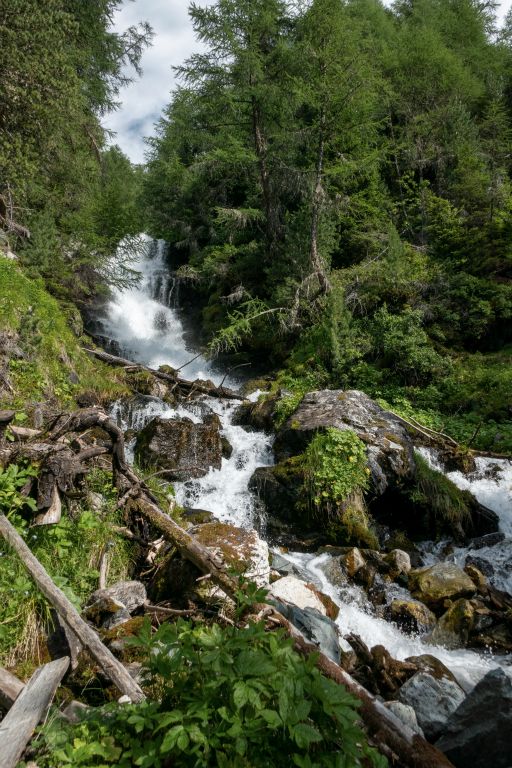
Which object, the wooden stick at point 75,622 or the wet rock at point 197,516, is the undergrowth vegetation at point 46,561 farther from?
the wet rock at point 197,516

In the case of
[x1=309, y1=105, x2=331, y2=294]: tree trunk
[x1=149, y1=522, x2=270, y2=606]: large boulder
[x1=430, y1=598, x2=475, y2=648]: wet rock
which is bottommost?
[x1=430, y1=598, x2=475, y2=648]: wet rock

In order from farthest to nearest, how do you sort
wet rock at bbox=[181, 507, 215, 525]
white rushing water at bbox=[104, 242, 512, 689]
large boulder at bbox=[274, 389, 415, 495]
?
large boulder at bbox=[274, 389, 415, 495], wet rock at bbox=[181, 507, 215, 525], white rushing water at bbox=[104, 242, 512, 689]

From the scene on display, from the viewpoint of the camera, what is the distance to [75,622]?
9.68 feet

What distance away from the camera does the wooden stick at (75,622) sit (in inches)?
104

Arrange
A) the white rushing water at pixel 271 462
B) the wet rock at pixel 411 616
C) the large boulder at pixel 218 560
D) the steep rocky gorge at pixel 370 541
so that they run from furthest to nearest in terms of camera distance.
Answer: the wet rock at pixel 411 616 → the white rushing water at pixel 271 462 → the steep rocky gorge at pixel 370 541 → the large boulder at pixel 218 560

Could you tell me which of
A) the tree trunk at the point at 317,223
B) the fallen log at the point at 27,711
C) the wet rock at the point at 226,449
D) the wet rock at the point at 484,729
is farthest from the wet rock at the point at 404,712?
the tree trunk at the point at 317,223

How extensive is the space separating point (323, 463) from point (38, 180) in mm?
12139

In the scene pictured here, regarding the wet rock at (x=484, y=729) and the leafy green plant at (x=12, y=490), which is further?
the leafy green plant at (x=12, y=490)

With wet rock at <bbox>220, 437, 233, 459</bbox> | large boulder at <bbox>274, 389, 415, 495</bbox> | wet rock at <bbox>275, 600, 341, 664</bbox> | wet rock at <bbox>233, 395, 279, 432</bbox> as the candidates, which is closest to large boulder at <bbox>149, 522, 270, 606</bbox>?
wet rock at <bbox>275, 600, 341, 664</bbox>

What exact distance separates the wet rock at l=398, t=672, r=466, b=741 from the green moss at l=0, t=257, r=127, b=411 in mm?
5555

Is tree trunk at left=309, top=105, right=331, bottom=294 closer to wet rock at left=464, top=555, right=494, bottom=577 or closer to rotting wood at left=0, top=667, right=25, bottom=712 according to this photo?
wet rock at left=464, top=555, right=494, bottom=577

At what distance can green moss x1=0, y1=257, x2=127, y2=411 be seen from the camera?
287 inches

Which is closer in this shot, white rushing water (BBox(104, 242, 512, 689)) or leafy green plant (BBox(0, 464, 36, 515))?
leafy green plant (BBox(0, 464, 36, 515))

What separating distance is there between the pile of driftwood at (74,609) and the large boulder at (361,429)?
4.53 m
